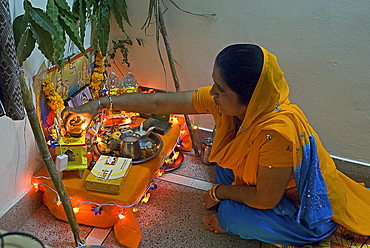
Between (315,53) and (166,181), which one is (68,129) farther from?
(315,53)

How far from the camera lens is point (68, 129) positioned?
5.12ft

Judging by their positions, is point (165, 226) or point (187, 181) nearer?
point (165, 226)

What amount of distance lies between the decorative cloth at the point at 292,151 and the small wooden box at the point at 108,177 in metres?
0.50

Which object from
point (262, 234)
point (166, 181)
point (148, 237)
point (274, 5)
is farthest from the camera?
point (166, 181)

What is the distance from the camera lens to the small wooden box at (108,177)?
1.53m

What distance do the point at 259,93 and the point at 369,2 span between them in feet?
3.58

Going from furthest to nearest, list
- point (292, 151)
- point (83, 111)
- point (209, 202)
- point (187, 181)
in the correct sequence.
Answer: point (187, 181), point (209, 202), point (83, 111), point (292, 151)

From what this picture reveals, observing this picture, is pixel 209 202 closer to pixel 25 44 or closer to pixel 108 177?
pixel 108 177

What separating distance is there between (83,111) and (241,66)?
2.62 feet

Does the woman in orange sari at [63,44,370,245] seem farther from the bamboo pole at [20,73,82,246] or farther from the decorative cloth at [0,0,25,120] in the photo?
the decorative cloth at [0,0,25,120]

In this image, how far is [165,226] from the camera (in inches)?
68.4

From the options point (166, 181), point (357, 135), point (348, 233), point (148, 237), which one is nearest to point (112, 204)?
point (148, 237)

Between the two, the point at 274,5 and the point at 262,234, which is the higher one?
the point at 274,5

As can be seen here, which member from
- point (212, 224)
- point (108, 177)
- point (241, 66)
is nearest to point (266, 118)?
point (241, 66)
